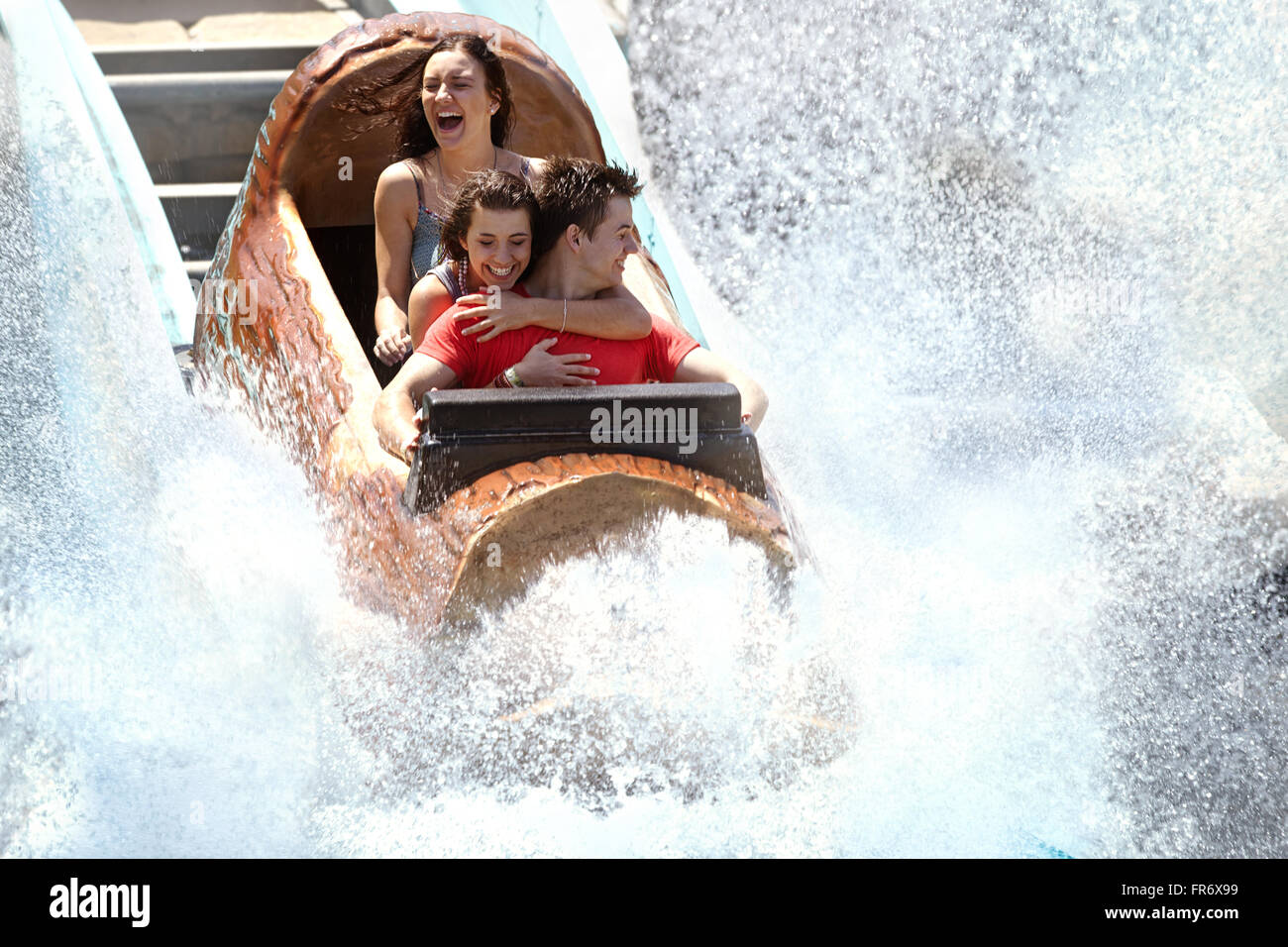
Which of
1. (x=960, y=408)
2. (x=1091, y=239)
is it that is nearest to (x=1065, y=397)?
(x=960, y=408)

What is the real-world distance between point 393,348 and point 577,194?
2.11 feet

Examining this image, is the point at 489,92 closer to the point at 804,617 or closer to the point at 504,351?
the point at 504,351

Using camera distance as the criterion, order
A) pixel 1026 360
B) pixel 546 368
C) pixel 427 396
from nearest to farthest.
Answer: pixel 427 396, pixel 546 368, pixel 1026 360

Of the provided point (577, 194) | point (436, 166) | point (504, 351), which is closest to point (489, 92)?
point (436, 166)

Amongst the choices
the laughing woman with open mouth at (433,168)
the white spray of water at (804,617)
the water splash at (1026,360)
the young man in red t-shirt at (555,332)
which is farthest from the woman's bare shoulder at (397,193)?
the water splash at (1026,360)

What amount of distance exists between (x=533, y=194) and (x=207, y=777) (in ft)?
3.21

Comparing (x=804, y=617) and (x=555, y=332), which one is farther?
(x=555, y=332)

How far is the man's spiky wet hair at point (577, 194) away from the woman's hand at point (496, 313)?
0.12 metres

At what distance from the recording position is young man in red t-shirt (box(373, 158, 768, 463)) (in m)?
1.86

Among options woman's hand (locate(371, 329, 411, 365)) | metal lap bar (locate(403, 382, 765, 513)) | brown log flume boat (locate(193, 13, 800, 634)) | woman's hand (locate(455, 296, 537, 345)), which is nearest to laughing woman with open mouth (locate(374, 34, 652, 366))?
woman's hand (locate(371, 329, 411, 365))

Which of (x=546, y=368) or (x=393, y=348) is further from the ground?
(x=546, y=368)

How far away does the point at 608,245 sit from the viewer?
189cm

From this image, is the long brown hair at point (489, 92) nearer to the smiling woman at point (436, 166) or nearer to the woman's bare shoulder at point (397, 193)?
the smiling woman at point (436, 166)

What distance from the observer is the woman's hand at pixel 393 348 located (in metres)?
2.35
